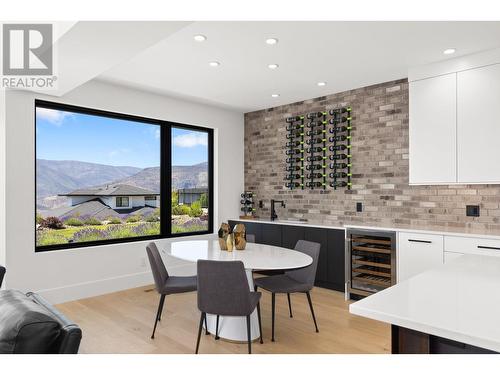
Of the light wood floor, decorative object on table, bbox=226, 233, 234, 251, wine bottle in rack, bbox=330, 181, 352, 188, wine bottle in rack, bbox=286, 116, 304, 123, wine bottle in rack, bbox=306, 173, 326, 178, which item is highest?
wine bottle in rack, bbox=286, 116, 304, 123

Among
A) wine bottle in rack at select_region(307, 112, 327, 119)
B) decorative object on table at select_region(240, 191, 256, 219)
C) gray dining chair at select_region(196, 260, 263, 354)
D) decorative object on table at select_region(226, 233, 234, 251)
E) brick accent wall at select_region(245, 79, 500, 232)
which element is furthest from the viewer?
decorative object on table at select_region(240, 191, 256, 219)

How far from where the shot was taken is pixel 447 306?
1.35m

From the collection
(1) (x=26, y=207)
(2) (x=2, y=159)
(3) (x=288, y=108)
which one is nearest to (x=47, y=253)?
(1) (x=26, y=207)

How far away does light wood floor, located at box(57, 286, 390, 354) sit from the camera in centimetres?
291

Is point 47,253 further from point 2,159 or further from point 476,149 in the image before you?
point 476,149

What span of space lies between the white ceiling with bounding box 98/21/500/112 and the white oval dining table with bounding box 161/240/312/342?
6.08ft

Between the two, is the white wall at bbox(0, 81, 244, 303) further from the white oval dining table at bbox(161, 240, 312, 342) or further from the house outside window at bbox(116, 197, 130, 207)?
the white oval dining table at bbox(161, 240, 312, 342)

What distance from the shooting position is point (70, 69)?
3105 mm

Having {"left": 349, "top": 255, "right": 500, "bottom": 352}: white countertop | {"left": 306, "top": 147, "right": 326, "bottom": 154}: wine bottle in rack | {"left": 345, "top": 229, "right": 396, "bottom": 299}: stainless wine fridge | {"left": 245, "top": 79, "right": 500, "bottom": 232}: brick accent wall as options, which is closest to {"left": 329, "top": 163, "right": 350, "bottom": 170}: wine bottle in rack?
{"left": 245, "top": 79, "right": 500, "bottom": 232}: brick accent wall

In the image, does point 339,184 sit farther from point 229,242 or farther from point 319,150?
point 229,242

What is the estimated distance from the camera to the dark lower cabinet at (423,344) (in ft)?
4.04

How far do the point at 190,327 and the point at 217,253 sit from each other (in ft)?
2.55

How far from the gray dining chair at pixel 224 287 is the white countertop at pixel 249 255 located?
0.60ft

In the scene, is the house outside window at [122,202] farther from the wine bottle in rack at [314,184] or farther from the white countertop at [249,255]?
the wine bottle in rack at [314,184]
